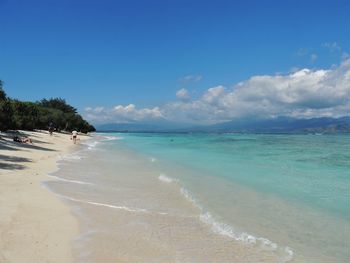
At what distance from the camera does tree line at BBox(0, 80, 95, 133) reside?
3712cm

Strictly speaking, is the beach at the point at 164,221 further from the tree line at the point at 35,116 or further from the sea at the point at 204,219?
the tree line at the point at 35,116

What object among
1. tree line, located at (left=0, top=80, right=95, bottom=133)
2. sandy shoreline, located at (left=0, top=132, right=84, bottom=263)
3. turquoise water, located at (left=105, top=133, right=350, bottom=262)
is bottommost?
turquoise water, located at (left=105, top=133, right=350, bottom=262)

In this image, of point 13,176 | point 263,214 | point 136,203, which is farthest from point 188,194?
point 13,176

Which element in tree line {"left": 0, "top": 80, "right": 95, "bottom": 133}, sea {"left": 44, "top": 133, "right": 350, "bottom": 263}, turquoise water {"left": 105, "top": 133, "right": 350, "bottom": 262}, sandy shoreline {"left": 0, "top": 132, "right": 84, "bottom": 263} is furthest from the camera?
tree line {"left": 0, "top": 80, "right": 95, "bottom": 133}

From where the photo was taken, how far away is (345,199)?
49.5ft

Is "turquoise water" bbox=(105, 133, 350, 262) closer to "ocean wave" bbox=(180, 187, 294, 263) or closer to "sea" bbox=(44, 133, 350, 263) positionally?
"sea" bbox=(44, 133, 350, 263)

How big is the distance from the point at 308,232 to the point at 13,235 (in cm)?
708

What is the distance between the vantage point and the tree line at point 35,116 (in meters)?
37.1

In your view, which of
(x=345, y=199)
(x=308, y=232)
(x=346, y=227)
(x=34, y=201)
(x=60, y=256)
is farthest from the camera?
(x=345, y=199)

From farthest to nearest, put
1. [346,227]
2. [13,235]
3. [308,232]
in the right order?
[346,227] → [308,232] → [13,235]

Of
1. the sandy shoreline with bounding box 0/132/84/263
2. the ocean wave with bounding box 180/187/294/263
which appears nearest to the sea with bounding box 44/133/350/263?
the ocean wave with bounding box 180/187/294/263

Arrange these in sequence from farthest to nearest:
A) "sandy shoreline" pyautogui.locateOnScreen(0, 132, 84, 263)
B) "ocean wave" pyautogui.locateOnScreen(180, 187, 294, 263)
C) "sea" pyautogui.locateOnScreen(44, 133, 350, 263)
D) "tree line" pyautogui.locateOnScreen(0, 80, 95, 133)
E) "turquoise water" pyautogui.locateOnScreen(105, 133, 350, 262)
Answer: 1. "tree line" pyautogui.locateOnScreen(0, 80, 95, 133)
2. "turquoise water" pyautogui.locateOnScreen(105, 133, 350, 262)
3. "ocean wave" pyautogui.locateOnScreen(180, 187, 294, 263)
4. "sea" pyautogui.locateOnScreen(44, 133, 350, 263)
5. "sandy shoreline" pyautogui.locateOnScreen(0, 132, 84, 263)

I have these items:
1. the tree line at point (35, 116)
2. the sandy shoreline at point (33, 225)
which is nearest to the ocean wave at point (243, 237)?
the sandy shoreline at point (33, 225)

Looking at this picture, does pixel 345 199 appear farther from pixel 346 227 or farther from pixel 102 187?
pixel 102 187
